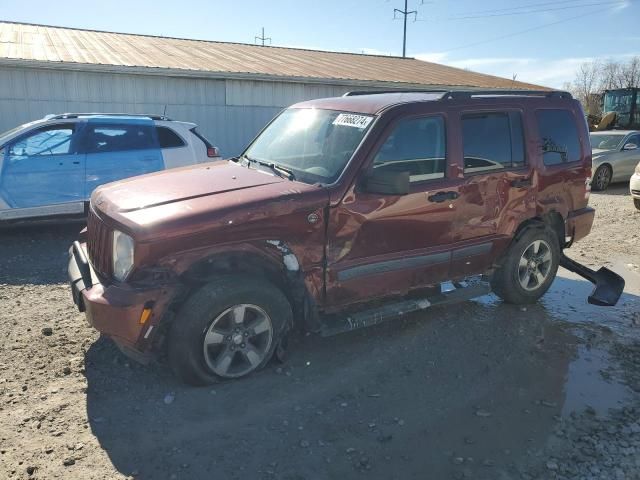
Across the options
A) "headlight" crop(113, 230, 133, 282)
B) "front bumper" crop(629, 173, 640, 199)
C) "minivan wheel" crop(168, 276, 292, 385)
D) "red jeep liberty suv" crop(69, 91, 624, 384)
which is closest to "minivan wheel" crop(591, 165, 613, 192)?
"front bumper" crop(629, 173, 640, 199)

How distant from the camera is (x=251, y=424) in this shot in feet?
10.8

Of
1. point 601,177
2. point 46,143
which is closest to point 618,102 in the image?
point 601,177

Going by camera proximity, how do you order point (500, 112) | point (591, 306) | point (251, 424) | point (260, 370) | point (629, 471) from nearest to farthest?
point (629, 471), point (251, 424), point (260, 370), point (500, 112), point (591, 306)

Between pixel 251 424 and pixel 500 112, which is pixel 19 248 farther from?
pixel 500 112

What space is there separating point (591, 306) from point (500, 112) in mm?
2346

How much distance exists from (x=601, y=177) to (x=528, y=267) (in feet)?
32.2

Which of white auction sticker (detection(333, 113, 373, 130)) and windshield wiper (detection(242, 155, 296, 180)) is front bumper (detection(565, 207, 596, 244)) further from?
windshield wiper (detection(242, 155, 296, 180))

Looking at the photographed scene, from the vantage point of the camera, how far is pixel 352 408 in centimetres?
351

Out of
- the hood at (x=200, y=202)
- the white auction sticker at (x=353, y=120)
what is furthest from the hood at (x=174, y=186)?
the white auction sticker at (x=353, y=120)

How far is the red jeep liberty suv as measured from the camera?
3447 millimetres

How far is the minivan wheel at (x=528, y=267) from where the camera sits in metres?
5.18

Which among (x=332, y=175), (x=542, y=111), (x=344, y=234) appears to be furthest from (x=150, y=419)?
(x=542, y=111)

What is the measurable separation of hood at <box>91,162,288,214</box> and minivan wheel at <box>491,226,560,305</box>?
2.56 meters

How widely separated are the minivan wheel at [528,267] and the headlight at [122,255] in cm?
350
